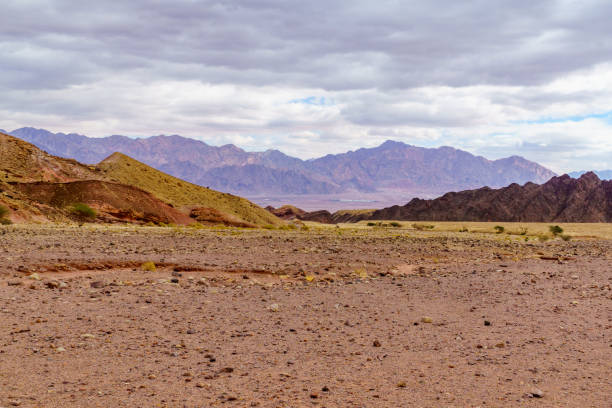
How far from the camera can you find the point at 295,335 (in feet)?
27.1

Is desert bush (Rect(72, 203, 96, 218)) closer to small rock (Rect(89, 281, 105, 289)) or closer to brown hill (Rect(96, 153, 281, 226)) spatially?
brown hill (Rect(96, 153, 281, 226))

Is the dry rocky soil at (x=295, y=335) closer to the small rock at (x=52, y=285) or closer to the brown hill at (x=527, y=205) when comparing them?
the small rock at (x=52, y=285)

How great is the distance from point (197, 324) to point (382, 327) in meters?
3.21

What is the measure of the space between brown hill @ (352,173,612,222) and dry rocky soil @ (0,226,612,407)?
136942mm

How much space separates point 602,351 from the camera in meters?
7.40

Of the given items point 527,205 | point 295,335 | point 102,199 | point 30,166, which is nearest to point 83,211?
point 102,199

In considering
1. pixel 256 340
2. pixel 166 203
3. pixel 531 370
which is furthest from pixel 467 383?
pixel 166 203

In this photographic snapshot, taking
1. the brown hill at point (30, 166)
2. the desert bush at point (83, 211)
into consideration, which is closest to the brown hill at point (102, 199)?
the desert bush at point (83, 211)

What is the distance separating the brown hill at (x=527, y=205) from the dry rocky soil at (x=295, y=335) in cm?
13694

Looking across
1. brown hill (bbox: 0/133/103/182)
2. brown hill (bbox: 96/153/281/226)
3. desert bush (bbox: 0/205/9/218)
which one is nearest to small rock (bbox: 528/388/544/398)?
desert bush (bbox: 0/205/9/218)

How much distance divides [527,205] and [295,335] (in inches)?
5997

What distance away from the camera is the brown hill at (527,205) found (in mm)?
140250

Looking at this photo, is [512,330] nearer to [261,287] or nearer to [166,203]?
[261,287]

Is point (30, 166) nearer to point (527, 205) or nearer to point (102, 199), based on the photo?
point (102, 199)
